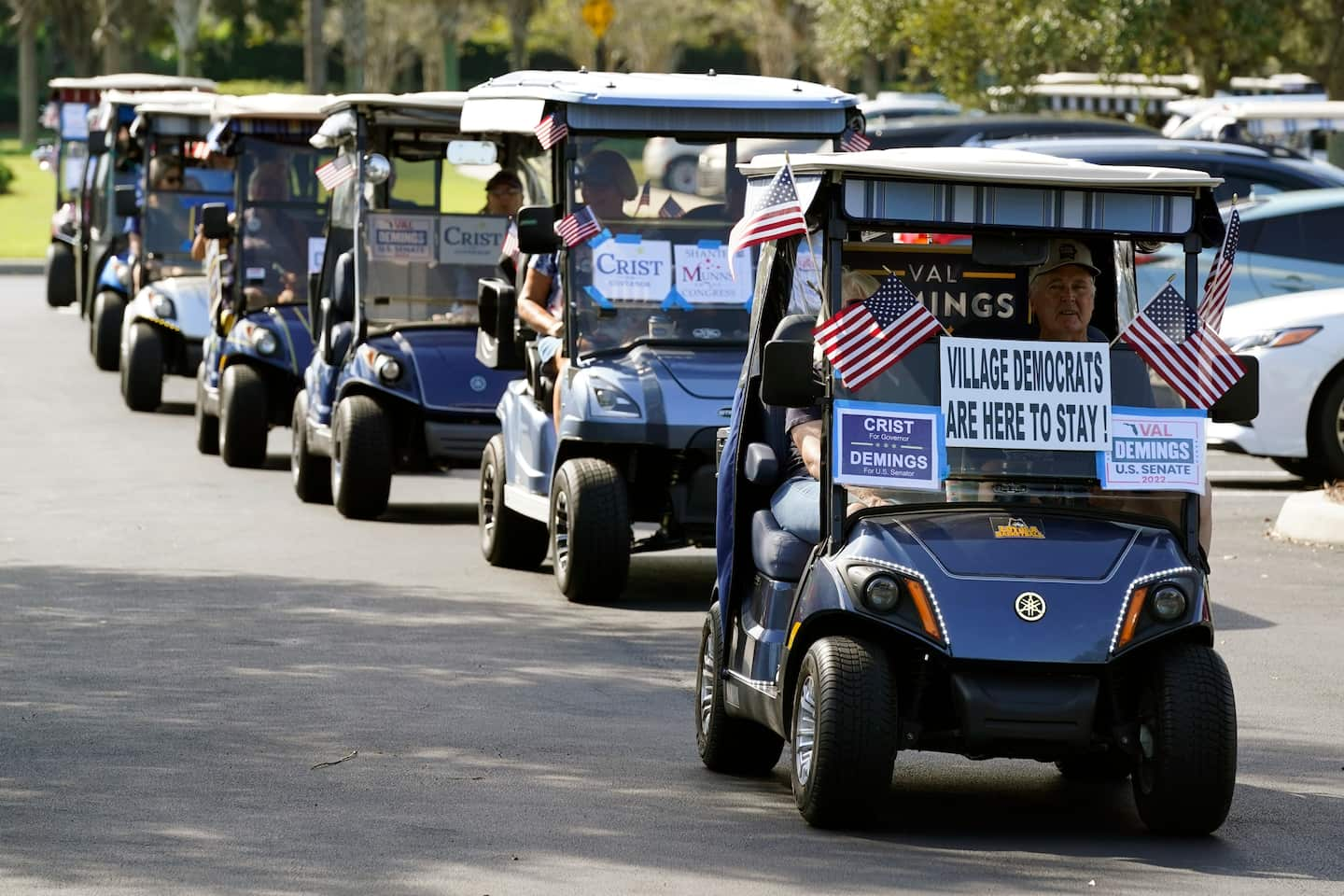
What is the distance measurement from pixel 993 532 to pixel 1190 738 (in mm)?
707

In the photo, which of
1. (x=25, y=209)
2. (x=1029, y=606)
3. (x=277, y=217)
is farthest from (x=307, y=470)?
(x=25, y=209)

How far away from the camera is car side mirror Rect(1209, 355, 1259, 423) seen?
23.0 ft

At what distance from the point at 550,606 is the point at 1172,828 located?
4652 millimetres

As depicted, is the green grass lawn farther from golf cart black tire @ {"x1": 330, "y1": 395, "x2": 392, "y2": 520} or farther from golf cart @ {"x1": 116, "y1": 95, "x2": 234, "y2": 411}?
golf cart black tire @ {"x1": 330, "y1": 395, "x2": 392, "y2": 520}

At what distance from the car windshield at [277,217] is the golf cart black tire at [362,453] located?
11.4ft

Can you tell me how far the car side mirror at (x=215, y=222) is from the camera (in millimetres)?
16844

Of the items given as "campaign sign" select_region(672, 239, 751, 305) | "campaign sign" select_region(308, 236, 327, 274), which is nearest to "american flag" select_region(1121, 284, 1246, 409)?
"campaign sign" select_region(672, 239, 751, 305)

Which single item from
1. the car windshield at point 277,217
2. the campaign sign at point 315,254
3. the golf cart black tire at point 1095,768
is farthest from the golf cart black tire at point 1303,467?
the golf cart black tire at point 1095,768

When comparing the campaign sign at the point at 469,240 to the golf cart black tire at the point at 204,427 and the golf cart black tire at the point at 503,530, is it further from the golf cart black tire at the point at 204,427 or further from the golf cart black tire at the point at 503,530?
the golf cart black tire at the point at 204,427

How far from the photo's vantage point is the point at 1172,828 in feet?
22.0

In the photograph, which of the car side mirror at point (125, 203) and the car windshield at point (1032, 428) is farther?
the car side mirror at point (125, 203)

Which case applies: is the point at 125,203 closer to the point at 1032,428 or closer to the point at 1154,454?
the point at 1032,428

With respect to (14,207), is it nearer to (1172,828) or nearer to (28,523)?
(28,523)

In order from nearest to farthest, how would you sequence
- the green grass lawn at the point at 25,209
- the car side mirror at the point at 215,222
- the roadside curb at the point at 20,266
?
the car side mirror at the point at 215,222 → the roadside curb at the point at 20,266 → the green grass lawn at the point at 25,209
